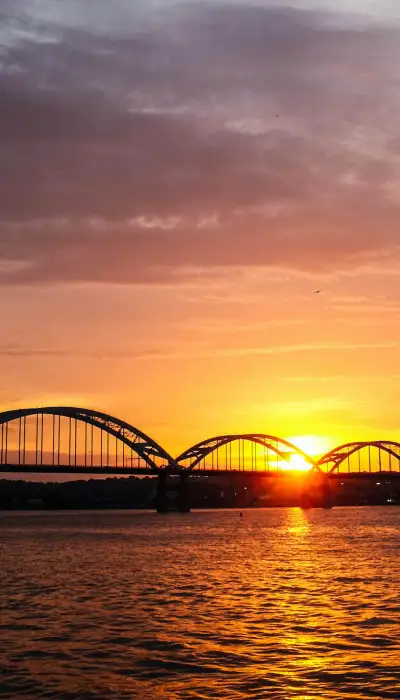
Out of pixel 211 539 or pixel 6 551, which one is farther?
pixel 211 539

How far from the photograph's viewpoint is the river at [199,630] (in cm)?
2312

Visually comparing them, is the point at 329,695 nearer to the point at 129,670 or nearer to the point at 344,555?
the point at 129,670

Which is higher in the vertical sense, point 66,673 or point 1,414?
point 1,414

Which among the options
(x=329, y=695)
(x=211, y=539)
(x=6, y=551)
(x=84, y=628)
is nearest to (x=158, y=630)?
(x=84, y=628)

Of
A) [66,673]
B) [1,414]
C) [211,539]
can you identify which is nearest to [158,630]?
[66,673]

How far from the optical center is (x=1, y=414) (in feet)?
631

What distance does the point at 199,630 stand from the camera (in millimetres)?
31719

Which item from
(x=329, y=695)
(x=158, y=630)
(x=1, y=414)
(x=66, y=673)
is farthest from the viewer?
(x=1, y=414)

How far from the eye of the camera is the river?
23125 mm

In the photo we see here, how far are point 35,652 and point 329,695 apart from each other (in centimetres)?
975

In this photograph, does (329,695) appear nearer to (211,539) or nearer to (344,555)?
(344,555)

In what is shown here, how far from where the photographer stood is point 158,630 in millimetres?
31812

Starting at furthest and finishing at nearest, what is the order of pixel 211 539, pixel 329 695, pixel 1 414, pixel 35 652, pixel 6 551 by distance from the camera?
pixel 1 414, pixel 211 539, pixel 6 551, pixel 35 652, pixel 329 695

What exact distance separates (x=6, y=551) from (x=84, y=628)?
45.7 meters
